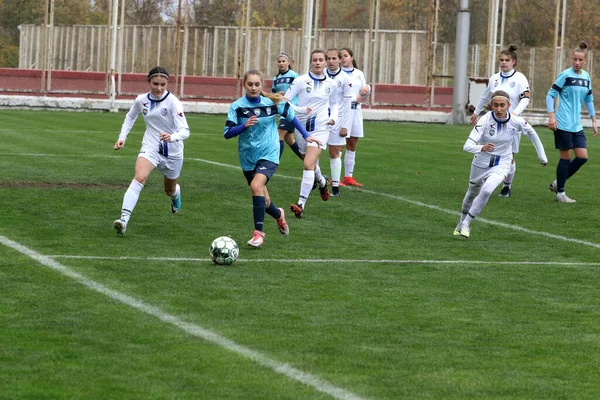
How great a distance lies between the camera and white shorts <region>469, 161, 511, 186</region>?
12766 mm

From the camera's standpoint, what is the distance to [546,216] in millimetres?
14969

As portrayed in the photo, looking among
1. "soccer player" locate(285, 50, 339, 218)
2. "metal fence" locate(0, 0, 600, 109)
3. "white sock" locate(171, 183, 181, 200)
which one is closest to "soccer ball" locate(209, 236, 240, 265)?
"white sock" locate(171, 183, 181, 200)

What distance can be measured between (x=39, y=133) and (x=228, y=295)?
60.9 ft

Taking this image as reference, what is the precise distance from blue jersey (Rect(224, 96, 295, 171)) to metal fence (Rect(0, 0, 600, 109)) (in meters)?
27.6

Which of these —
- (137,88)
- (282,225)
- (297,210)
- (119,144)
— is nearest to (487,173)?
(297,210)

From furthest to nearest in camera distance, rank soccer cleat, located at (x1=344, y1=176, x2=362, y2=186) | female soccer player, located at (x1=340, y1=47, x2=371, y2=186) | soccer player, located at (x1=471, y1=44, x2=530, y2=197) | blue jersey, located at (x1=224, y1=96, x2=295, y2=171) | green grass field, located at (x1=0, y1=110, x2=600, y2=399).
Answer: soccer cleat, located at (x1=344, y1=176, x2=362, y2=186)
female soccer player, located at (x1=340, y1=47, x2=371, y2=186)
soccer player, located at (x1=471, y1=44, x2=530, y2=197)
blue jersey, located at (x1=224, y1=96, x2=295, y2=171)
green grass field, located at (x1=0, y1=110, x2=600, y2=399)

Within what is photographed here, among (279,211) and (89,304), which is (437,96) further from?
(89,304)

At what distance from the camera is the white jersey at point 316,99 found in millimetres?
15391

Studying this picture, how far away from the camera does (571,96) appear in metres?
17.0

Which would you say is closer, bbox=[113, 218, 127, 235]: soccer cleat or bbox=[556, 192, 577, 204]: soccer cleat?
bbox=[113, 218, 127, 235]: soccer cleat

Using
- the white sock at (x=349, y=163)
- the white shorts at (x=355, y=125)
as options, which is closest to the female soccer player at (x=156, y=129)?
the white sock at (x=349, y=163)

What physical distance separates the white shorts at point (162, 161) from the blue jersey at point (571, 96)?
6476 millimetres

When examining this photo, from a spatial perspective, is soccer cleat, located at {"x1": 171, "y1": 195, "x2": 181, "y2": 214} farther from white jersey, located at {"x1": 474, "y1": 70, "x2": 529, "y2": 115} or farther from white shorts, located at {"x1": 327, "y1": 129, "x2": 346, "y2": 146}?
white jersey, located at {"x1": 474, "y1": 70, "x2": 529, "y2": 115}

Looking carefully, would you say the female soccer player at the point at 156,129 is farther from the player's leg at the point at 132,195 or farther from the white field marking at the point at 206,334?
the white field marking at the point at 206,334
